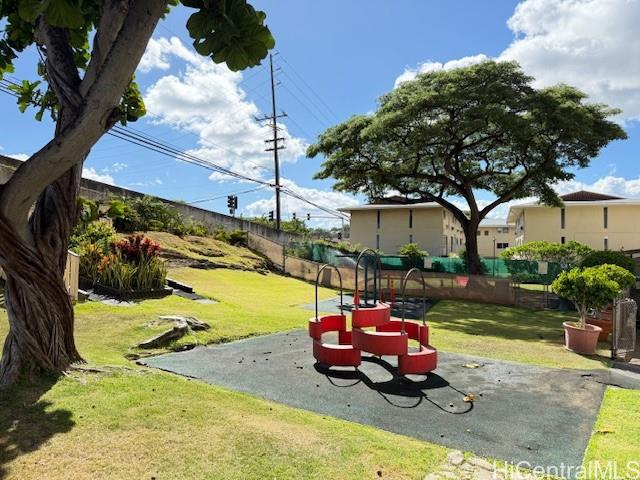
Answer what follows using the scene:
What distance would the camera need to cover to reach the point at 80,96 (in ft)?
14.3

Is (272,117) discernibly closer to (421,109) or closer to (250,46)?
(421,109)

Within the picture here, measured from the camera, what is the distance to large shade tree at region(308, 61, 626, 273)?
17.9 meters

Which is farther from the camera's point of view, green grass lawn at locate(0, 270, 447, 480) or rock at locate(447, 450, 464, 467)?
rock at locate(447, 450, 464, 467)

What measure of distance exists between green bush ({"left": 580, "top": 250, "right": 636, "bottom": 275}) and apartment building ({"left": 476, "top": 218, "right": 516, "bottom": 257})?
125 ft

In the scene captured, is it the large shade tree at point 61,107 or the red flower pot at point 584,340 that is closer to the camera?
the large shade tree at point 61,107

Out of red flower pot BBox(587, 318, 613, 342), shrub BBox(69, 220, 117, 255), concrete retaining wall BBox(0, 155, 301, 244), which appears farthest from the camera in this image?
concrete retaining wall BBox(0, 155, 301, 244)

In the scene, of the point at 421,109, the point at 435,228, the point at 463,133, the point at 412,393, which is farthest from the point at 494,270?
the point at 412,393

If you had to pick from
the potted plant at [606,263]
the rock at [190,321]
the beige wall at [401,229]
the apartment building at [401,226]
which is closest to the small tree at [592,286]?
the potted plant at [606,263]

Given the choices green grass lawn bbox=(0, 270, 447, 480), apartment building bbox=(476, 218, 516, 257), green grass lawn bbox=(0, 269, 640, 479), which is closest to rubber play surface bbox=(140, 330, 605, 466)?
green grass lawn bbox=(0, 269, 640, 479)

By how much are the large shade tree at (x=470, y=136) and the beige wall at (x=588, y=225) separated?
478 inches

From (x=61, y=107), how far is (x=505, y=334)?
10793 mm

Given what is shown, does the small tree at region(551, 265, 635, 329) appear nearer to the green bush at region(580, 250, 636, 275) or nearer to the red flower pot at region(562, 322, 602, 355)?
the red flower pot at region(562, 322, 602, 355)

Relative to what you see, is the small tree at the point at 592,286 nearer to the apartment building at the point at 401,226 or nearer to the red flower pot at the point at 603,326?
the red flower pot at the point at 603,326

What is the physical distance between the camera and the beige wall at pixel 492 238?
51906mm
